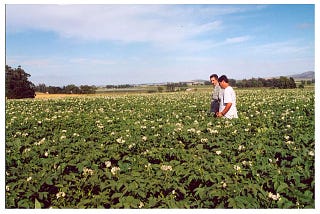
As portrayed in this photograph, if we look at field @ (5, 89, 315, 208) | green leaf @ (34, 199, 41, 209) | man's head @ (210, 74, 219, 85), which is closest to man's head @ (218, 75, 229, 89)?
man's head @ (210, 74, 219, 85)

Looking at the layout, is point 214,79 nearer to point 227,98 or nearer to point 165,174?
point 227,98

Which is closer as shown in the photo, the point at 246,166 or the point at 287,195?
the point at 287,195

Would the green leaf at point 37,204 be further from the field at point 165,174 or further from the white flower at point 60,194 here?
the white flower at point 60,194

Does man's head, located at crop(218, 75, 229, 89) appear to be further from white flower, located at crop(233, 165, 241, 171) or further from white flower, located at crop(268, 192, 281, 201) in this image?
white flower, located at crop(268, 192, 281, 201)

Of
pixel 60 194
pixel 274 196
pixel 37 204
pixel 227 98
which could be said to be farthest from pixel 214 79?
pixel 37 204

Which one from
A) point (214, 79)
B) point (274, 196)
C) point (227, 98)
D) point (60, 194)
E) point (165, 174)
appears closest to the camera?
point (274, 196)

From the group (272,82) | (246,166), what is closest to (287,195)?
(246,166)

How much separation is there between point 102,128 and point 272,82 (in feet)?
43.6

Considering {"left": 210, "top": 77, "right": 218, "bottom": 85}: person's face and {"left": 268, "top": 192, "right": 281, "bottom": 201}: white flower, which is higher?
{"left": 210, "top": 77, "right": 218, "bottom": 85}: person's face
